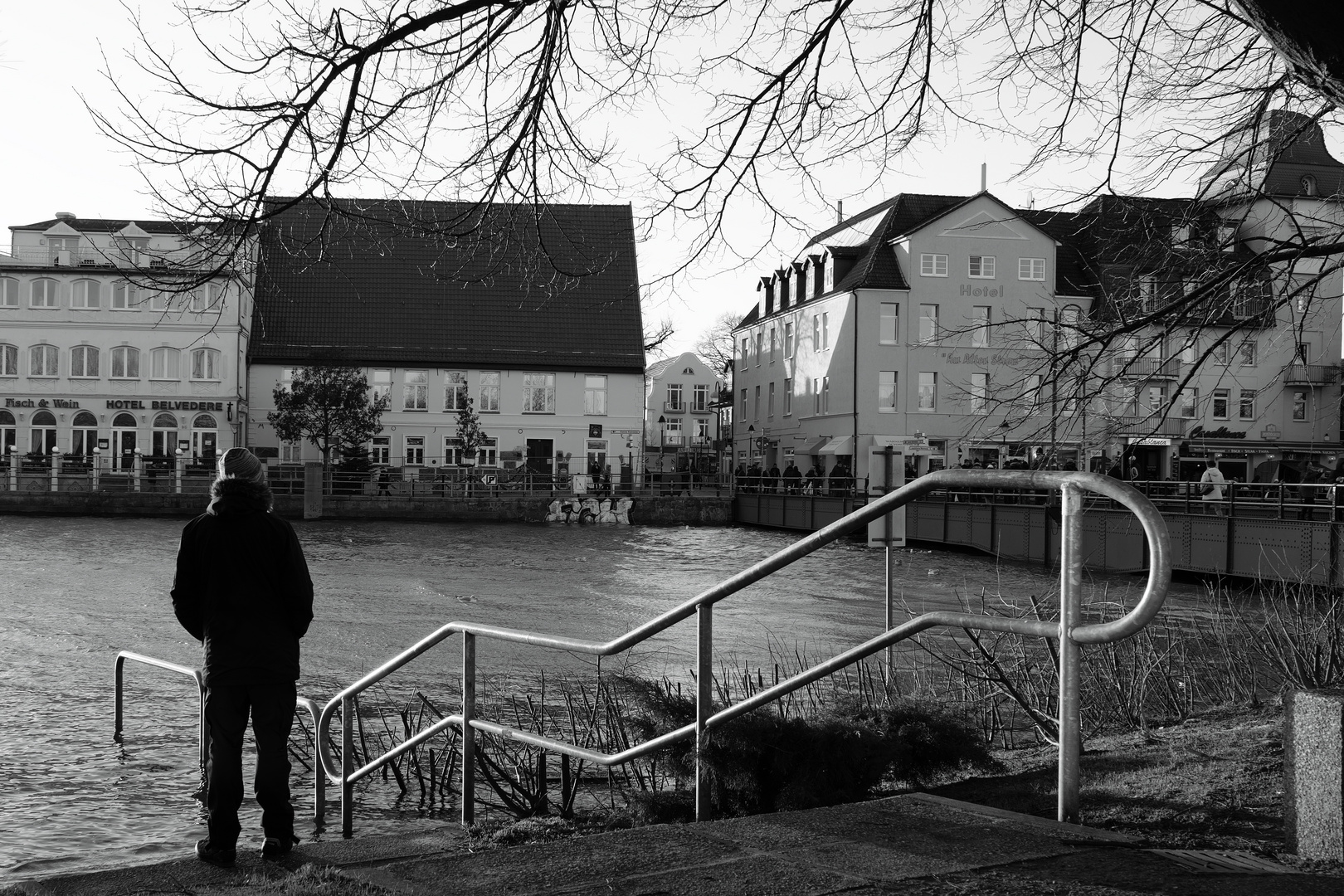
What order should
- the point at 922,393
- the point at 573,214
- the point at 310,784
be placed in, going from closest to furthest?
the point at 573,214 < the point at 310,784 < the point at 922,393

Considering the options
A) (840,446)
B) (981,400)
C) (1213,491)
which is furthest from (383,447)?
(981,400)

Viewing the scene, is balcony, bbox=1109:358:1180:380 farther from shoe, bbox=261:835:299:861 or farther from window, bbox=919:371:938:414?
window, bbox=919:371:938:414

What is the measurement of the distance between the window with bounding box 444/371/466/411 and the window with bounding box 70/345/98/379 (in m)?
15.4

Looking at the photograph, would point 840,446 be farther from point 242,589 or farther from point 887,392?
point 242,589

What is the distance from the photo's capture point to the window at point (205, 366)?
59438 mm

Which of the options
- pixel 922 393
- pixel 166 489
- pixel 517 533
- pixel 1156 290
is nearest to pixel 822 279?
pixel 922 393

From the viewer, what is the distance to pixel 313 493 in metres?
51.5

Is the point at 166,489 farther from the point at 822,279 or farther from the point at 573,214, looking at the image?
the point at 573,214

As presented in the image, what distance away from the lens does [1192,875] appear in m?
3.48

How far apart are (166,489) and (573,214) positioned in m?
48.3

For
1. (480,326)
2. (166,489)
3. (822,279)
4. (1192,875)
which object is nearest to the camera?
(1192,875)

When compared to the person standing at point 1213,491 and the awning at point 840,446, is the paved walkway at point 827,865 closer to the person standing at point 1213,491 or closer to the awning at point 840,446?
the person standing at point 1213,491

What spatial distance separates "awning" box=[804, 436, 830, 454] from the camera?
192 feet

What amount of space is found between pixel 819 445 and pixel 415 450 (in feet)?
62.5
